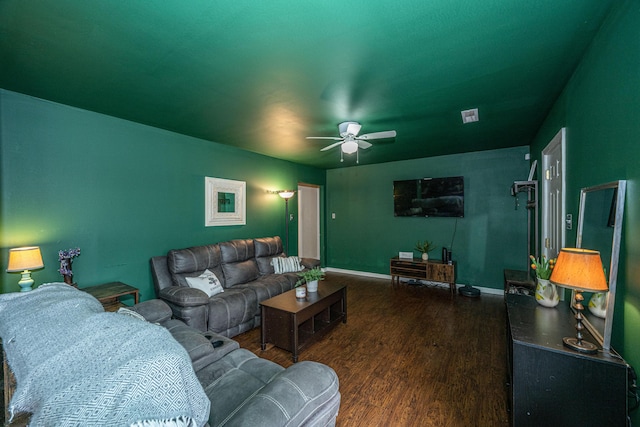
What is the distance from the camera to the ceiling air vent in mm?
2846

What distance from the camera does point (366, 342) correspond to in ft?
9.64

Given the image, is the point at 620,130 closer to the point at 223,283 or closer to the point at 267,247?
the point at 223,283

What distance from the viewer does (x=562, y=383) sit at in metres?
1.34

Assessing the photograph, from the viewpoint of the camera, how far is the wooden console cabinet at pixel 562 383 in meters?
1.23

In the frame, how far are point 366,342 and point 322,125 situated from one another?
264 cm

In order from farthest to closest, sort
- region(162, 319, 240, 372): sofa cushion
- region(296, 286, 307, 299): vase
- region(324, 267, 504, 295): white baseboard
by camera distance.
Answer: region(324, 267, 504, 295): white baseboard, region(296, 286, 307, 299): vase, region(162, 319, 240, 372): sofa cushion

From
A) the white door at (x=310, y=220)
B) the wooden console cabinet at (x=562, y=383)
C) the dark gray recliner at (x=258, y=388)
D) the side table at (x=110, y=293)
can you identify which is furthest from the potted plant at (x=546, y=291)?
the white door at (x=310, y=220)

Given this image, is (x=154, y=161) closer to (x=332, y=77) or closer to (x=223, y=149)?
(x=223, y=149)

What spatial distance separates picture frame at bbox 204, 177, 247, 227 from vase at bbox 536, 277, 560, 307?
3983mm

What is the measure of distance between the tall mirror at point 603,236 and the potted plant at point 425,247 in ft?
10.5

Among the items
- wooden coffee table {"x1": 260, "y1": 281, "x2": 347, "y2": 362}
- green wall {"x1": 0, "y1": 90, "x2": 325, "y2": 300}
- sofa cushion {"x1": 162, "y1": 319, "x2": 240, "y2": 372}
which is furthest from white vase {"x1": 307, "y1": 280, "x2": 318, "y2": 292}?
green wall {"x1": 0, "y1": 90, "x2": 325, "y2": 300}

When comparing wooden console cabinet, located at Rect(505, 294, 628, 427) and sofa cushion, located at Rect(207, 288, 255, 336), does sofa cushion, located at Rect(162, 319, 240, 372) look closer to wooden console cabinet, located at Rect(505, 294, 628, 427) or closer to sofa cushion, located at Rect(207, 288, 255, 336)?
sofa cushion, located at Rect(207, 288, 255, 336)

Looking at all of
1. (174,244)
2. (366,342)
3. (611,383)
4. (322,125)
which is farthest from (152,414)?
(174,244)

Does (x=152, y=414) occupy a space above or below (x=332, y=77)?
below
